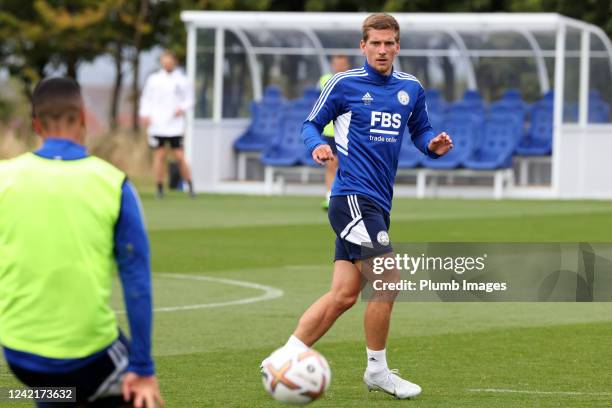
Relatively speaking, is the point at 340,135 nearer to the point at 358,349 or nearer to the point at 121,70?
the point at 358,349

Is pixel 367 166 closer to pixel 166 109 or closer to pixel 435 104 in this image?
pixel 166 109

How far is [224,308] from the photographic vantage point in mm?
12414

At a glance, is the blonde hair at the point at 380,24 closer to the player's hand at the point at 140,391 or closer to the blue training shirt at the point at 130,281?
the blue training shirt at the point at 130,281

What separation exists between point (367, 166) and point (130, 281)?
140 inches

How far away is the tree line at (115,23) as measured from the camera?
1517 inches

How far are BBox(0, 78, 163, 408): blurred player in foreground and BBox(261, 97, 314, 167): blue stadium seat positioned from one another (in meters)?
24.0

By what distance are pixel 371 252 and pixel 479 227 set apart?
1242 cm

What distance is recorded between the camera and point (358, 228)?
8.22 m

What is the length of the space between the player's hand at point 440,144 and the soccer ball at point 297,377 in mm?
2122

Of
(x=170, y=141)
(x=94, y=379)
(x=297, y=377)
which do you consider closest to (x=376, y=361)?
(x=297, y=377)

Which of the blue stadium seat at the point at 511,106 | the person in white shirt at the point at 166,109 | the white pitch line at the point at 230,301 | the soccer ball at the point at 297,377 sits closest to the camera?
the soccer ball at the point at 297,377

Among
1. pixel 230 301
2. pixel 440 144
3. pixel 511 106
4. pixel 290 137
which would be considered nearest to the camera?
pixel 440 144

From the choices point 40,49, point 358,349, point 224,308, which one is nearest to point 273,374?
point 358,349

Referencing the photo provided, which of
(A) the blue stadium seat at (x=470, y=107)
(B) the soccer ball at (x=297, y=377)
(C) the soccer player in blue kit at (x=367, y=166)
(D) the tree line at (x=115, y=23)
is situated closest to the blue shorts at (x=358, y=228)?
(C) the soccer player in blue kit at (x=367, y=166)
